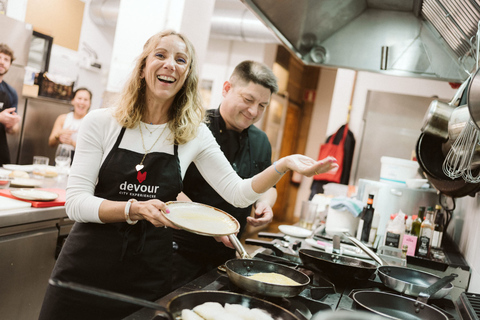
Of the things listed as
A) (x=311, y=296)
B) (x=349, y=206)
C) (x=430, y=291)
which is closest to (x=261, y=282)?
(x=311, y=296)

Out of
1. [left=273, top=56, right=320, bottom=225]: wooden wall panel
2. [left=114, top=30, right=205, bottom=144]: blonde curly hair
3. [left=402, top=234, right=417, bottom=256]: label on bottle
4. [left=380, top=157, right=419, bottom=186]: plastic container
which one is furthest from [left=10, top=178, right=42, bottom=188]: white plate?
[left=273, top=56, right=320, bottom=225]: wooden wall panel

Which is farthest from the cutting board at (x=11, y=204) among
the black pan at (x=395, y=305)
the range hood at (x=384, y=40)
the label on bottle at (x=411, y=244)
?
the label on bottle at (x=411, y=244)

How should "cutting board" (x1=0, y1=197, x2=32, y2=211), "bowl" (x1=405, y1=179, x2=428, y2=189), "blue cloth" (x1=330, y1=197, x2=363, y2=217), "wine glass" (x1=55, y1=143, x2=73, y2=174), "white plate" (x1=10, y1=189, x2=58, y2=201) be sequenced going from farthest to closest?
"wine glass" (x1=55, y1=143, x2=73, y2=174) < "bowl" (x1=405, y1=179, x2=428, y2=189) < "blue cloth" (x1=330, y1=197, x2=363, y2=217) < "white plate" (x1=10, y1=189, x2=58, y2=201) < "cutting board" (x1=0, y1=197, x2=32, y2=211)

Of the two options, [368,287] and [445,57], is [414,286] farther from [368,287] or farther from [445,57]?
[445,57]

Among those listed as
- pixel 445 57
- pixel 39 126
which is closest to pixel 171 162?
pixel 445 57

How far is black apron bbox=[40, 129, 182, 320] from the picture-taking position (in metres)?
1.50

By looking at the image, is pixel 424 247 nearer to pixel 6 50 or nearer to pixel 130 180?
pixel 130 180

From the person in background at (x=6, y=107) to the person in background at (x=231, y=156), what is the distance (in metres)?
2.89

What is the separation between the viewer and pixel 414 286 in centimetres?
156

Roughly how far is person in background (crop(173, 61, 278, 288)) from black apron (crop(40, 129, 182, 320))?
0.48m

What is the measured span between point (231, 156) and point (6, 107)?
3228 mm

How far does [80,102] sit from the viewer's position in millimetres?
5094

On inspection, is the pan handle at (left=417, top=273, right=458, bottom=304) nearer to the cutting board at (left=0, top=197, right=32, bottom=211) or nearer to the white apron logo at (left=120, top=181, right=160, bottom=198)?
the white apron logo at (left=120, top=181, right=160, bottom=198)

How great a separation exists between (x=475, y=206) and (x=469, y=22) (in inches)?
46.1
